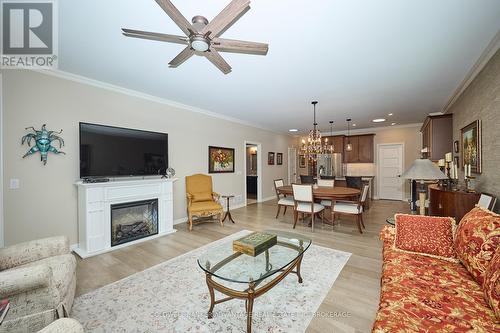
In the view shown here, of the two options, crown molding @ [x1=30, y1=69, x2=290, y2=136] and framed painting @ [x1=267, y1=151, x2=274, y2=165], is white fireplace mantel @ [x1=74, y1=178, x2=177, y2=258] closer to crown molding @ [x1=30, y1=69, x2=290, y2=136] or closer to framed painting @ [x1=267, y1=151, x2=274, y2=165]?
crown molding @ [x1=30, y1=69, x2=290, y2=136]

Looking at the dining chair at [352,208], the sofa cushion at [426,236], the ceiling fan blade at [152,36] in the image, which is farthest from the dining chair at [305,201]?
the ceiling fan blade at [152,36]

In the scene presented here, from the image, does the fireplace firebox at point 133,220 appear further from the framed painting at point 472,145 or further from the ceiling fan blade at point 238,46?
the framed painting at point 472,145

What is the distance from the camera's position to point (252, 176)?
8156mm

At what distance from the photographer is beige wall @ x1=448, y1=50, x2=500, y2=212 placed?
7.60 ft

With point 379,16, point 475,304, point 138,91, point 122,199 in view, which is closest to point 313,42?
point 379,16

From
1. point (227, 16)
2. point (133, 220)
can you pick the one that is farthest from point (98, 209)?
point (227, 16)

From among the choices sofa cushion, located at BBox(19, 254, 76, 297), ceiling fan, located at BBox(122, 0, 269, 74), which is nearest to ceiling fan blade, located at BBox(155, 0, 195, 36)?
ceiling fan, located at BBox(122, 0, 269, 74)

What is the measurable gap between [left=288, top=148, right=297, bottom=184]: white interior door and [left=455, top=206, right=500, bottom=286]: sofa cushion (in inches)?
281

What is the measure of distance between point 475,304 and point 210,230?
355cm

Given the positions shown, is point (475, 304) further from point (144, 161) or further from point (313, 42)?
point (144, 161)

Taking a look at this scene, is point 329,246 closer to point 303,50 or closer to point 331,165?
point 303,50

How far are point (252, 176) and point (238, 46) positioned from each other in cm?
663

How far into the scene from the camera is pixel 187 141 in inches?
182

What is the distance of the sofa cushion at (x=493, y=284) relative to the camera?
1078 mm
